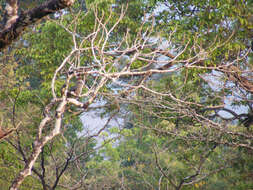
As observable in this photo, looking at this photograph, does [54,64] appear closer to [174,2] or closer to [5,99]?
[5,99]

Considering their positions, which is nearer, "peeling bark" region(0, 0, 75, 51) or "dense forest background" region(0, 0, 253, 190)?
"peeling bark" region(0, 0, 75, 51)

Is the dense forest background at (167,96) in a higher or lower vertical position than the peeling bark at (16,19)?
lower

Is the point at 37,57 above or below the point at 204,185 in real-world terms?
above

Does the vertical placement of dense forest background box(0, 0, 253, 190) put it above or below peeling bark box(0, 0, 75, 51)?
below

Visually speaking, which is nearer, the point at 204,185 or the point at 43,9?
the point at 43,9

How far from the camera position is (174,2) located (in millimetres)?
9352

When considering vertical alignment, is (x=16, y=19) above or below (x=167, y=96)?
above

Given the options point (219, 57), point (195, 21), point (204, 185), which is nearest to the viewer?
point (195, 21)

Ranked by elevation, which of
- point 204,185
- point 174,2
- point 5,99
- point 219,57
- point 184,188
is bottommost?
point 204,185

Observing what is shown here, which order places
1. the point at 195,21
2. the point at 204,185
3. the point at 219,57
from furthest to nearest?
the point at 204,185
the point at 219,57
the point at 195,21

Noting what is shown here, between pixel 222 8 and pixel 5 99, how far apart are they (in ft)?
Result: 23.3

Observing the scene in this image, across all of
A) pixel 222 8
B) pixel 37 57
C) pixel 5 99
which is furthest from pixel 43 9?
pixel 5 99

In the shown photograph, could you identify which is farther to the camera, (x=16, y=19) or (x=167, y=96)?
(x=167, y=96)

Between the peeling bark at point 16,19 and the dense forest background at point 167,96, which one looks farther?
the dense forest background at point 167,96
